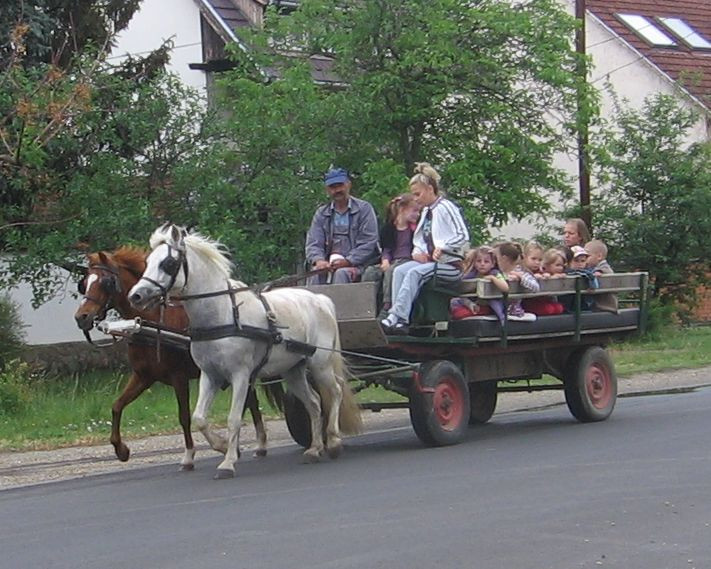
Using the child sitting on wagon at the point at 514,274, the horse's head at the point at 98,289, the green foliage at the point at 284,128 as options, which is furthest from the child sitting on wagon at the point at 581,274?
the green foliage at the point at 284,128

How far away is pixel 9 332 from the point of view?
18891 millimetres

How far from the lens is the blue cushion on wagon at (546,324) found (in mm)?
11822

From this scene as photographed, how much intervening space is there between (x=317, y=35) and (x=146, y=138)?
11.5 ft

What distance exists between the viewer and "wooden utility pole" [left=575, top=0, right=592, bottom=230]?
21.0 meters

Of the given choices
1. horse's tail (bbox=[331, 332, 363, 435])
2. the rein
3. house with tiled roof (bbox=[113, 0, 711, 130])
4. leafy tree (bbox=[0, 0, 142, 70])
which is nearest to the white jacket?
horse's tail (bbox=[331, 332, 363, 435])

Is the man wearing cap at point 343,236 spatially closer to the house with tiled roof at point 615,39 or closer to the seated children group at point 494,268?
the seated children group at point 494,268

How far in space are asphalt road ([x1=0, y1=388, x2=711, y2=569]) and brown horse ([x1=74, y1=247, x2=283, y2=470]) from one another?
0.58 metres

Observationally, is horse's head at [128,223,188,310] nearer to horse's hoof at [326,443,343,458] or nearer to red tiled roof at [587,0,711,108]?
horse's hoof at [326,443,343,458]

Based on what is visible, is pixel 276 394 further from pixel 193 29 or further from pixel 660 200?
pixel 193 29

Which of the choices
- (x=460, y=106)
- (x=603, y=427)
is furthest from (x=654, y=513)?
(x=460, y=106)

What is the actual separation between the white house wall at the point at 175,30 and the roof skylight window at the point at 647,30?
40.7 feet

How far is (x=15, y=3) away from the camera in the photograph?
19.2 m

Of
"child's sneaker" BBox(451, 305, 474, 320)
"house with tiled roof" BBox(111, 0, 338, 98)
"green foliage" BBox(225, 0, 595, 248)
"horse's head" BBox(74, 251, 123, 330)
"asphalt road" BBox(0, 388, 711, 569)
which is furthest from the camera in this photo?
"house with tiled roof" BBox(111, 0, 338, 98)

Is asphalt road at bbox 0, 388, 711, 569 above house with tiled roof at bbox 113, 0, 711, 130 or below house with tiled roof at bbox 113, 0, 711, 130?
below
